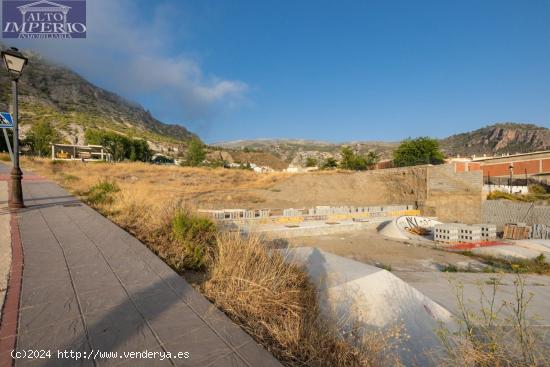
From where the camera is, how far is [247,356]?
6.11ft

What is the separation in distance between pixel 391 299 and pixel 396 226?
46.9 feet

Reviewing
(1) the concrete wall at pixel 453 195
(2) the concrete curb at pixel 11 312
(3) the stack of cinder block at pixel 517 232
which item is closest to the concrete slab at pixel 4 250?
(2) the concrete curb at pixel 11 312

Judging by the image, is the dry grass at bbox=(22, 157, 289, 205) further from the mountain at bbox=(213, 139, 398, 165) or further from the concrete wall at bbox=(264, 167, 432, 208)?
the mountain at bbox=(213, 139, 398, 165)

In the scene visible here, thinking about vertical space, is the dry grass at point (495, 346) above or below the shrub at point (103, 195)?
below

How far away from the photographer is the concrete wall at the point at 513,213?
65.9 feet

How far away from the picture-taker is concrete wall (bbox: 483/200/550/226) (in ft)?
65.9

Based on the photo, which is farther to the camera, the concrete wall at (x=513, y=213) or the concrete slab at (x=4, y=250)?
the concrete wall at (x=513, y=213)

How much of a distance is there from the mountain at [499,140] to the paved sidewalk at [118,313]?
367 feet

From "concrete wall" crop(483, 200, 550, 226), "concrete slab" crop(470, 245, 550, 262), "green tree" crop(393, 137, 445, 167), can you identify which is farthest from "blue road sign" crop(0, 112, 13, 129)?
"green tree" crop(393, 137, 445, 167)

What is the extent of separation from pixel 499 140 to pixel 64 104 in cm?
15325

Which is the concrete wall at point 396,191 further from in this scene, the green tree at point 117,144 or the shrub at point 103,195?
the green tree at point 117,144

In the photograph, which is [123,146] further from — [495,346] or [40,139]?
[495,346]

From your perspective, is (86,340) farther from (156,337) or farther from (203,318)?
(203,318)

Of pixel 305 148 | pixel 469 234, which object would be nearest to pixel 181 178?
pixel 469 234
